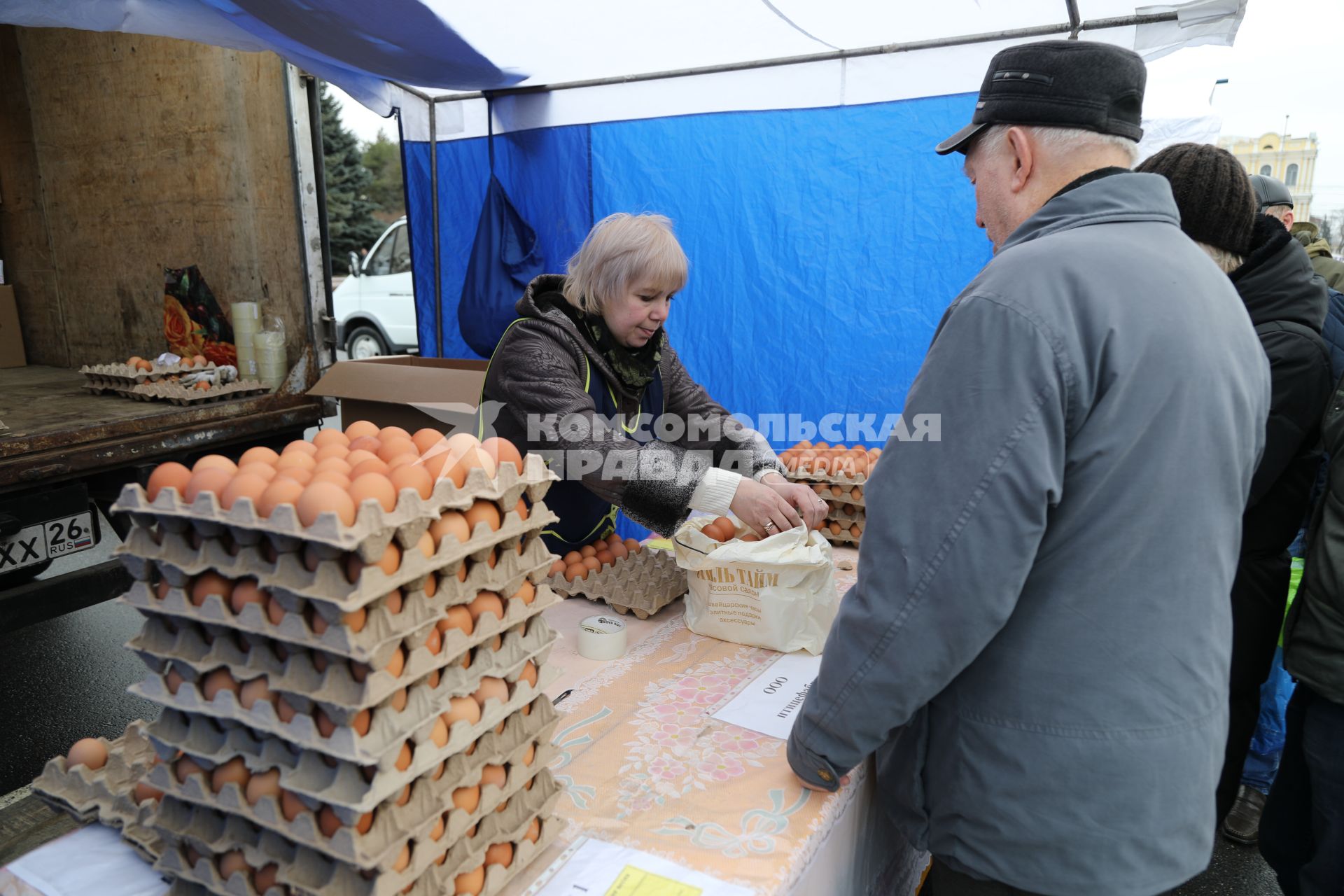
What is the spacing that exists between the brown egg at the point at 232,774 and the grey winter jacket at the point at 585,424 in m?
1.23

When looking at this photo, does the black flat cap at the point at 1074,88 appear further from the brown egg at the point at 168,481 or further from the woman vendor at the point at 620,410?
the brown egg at the point at 168,481

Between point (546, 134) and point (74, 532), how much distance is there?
9.33ft

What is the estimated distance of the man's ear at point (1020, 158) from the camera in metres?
1.25

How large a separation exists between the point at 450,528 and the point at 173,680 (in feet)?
1.42

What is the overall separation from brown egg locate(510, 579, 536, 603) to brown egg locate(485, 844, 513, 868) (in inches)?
14.1

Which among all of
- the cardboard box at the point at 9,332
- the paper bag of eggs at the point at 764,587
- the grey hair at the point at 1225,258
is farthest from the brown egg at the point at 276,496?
the cardboard box at the point at 9,332

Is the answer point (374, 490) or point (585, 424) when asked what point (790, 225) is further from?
point (374, 490)

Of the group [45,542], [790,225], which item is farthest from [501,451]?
[790,225]

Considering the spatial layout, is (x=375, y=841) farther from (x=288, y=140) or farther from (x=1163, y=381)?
(x=288, y=140)

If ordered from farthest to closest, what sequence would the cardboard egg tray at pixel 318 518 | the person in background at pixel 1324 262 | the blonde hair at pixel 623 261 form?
the person in background at pixel 1324 262 < the blonde hair at pixel 623 261 < the cardboard egg tray at pixel 318 518

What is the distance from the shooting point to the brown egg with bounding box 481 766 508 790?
1159 mm

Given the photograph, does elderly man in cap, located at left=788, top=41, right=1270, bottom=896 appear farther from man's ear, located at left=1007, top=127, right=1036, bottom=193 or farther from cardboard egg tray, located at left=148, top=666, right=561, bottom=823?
cardboard egg tray, located at left=148, top=666, right=561, bottom=823

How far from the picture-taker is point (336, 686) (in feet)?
3.12

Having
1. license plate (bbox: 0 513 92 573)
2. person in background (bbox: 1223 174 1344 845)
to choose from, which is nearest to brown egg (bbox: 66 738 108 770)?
A: license plate (bbox: 0 513 92 573)
